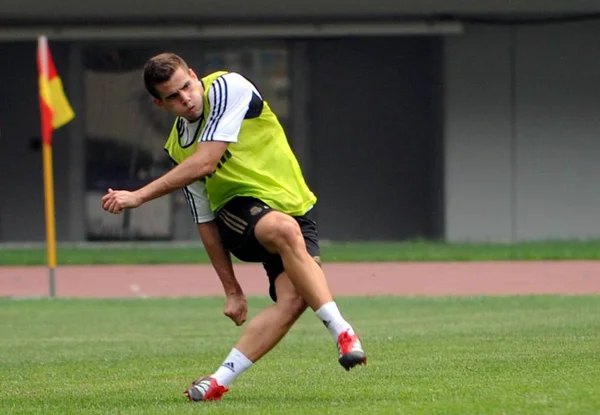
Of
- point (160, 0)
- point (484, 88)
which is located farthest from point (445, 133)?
point (160, 0)

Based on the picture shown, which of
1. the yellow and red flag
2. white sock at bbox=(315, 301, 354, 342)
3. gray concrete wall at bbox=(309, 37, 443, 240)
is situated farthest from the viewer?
gray concrete wall at bbox=(309, 37, 443, 240)

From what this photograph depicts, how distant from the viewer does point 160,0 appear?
2203 cm

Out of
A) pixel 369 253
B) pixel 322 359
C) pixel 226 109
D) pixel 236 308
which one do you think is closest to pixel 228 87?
pixel 226 109

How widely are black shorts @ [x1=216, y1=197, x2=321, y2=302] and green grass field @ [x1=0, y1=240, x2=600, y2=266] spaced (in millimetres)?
13173

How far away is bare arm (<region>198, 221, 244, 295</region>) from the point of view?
7.19 meters

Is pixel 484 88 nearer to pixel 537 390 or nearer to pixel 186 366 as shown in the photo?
pixel 186 366

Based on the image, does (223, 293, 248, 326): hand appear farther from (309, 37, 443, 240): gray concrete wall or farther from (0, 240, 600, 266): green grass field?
(309, 37, 443, 240): gray concrete wall

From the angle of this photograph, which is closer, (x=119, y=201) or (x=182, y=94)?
(x=119, y=201)

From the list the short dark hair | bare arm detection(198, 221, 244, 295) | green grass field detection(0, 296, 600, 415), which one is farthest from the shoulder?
green grass field detection(0, 296, 600, 415)

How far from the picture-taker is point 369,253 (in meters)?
21.2

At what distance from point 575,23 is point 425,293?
8.66 metres

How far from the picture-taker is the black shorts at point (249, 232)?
6.82 metres

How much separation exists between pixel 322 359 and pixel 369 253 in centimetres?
1190

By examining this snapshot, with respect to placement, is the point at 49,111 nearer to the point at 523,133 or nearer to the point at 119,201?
the point at 523,133
